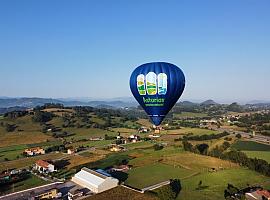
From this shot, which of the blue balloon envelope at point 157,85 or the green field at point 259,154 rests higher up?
the blue balloon envelope at point 157,85

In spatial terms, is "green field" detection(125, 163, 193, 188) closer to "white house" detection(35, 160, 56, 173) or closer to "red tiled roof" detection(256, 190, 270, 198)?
"red tiled roof" detection(256, 190, 270, 198)

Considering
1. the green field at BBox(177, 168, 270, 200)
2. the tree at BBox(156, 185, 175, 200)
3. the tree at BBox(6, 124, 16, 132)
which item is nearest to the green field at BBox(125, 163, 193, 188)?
the green field at BBox(177, 168, 270, 200)

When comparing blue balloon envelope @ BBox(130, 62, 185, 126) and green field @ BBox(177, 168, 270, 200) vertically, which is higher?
blue balloon envelope @ BBox(130, 62, 185, 126)

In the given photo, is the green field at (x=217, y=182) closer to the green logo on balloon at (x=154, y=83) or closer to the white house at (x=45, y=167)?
the green logo on balloon at (x=154, y=83)

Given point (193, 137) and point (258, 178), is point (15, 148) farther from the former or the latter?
point (258, 178)

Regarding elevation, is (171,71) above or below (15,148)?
above

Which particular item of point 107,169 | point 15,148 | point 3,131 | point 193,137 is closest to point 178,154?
point 107,169

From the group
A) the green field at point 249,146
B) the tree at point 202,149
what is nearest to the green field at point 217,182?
the tree at point 202,149
